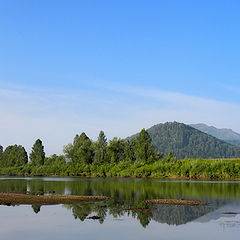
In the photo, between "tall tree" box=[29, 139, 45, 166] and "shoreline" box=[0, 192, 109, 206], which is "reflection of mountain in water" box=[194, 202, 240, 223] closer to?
"shoreline" box=[0, 192, 109, 206]

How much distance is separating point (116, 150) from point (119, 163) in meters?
16.0

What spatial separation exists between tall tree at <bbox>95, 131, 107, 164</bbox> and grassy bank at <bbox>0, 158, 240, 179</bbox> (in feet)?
23.2

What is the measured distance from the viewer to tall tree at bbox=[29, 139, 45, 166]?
17957 cm

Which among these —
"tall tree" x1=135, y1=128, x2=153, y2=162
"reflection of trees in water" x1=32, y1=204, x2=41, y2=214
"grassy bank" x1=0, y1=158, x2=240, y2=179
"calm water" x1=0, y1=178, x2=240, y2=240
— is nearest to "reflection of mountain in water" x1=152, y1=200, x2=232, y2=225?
"calm water" x1=0, y1=178, x2=240, y2=240

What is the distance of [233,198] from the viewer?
5122cm

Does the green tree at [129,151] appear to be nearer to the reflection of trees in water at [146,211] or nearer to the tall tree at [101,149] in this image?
the tall tree at [101,149]

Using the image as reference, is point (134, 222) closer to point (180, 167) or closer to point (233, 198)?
point (233, 198)

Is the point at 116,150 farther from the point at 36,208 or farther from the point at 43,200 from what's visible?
the point at 36,208

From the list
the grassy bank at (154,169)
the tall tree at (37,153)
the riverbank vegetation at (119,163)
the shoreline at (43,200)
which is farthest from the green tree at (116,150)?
the shoreline at (43,200)

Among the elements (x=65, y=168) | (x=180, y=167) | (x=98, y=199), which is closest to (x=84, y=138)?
(x=65, y=168)

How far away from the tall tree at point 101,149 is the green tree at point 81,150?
343cm

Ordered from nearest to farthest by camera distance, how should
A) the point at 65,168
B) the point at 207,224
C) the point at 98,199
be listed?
→ the point at 207,224, the point at 98,199, the point at 65,168

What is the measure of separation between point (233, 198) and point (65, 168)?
379 ft

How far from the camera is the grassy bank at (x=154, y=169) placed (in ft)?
337
